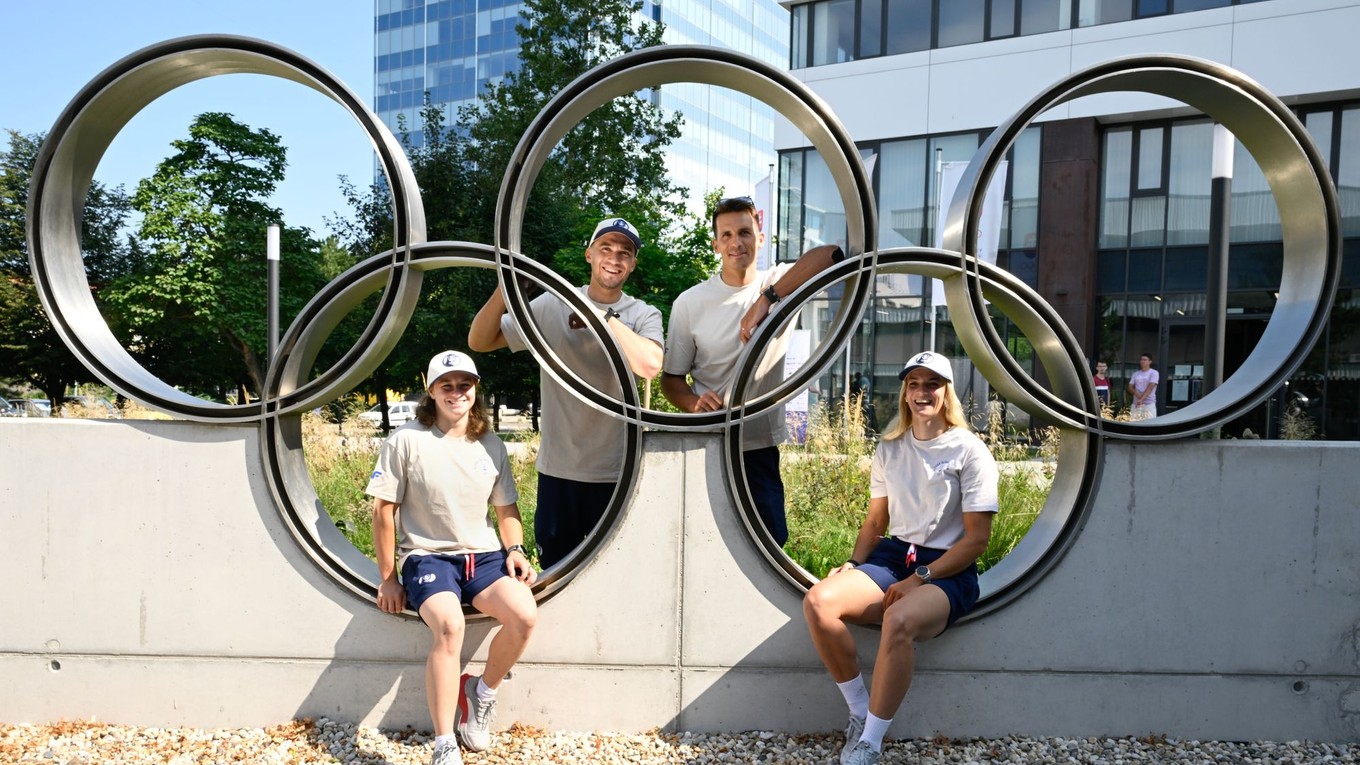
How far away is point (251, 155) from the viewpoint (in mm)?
23719

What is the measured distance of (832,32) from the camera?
17.1m

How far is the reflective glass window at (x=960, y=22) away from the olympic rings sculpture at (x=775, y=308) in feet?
44.6

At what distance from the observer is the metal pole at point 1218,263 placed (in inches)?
197

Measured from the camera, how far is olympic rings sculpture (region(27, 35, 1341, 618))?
355 cm

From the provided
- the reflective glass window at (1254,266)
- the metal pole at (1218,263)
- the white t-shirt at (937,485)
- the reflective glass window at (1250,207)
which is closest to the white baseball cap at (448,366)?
the white t-shirt at (937,485)

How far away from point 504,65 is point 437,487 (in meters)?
56.4

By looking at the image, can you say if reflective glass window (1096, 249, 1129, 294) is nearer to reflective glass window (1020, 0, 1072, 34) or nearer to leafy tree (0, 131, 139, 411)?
reflective glass window (1020, 0, 1072, 34)

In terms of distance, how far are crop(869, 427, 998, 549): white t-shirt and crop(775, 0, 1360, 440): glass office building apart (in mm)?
12191

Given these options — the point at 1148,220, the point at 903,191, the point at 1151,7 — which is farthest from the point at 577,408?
the point at 1151,7

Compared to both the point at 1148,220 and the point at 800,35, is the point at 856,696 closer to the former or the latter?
the point at 1148,220

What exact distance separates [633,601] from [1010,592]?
1571 mm

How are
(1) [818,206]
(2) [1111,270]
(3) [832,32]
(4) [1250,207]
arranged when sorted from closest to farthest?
(4) [1250,207] < (2) [1111,270] < (3) [832,32] < (1) [818,206]

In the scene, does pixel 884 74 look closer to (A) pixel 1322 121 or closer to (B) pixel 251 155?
(A) pixel 1322 121

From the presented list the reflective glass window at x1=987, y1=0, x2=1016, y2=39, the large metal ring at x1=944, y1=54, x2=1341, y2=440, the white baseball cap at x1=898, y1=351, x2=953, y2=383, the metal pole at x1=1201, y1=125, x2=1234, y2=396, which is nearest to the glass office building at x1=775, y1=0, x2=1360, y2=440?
the reflective glass window at x1=987, y1=0, x2=1016, y2=39
